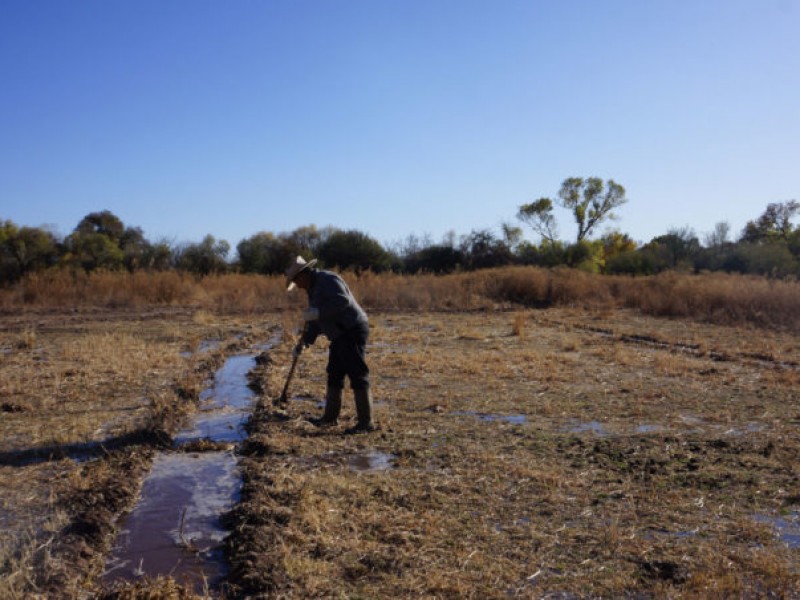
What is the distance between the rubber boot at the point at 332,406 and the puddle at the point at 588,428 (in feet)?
8.27

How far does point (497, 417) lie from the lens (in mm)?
8281

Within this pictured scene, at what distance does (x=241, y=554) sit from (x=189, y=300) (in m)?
22.9

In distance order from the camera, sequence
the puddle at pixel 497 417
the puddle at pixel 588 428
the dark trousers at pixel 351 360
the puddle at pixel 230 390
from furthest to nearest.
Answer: the puddle at pixel 230 390
the puddle at pixel 497 417
the puddle at pixel 588 428
the dark trousers at pixel 351 360

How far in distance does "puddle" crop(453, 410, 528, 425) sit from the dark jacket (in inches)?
72.3

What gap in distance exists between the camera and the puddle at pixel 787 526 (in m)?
4.63

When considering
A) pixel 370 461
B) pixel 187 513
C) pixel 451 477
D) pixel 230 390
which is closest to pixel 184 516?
pixel 187 513

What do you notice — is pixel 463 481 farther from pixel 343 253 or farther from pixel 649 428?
pixel 343 253

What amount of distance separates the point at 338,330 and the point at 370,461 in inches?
62.1

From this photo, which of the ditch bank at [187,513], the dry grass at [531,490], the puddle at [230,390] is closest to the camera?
the dry grass at [531,490]

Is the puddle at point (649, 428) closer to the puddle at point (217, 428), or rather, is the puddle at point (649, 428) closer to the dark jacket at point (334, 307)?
the dark jacket at point (334, 307)

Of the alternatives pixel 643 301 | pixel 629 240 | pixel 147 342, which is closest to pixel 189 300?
pixel 147 342

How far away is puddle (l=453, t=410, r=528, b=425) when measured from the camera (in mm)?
8094

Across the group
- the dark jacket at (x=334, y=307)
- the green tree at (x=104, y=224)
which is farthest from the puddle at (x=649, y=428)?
the green tree at (x=104, y=224)

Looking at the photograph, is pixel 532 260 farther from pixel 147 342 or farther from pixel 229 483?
pixel 229 483
